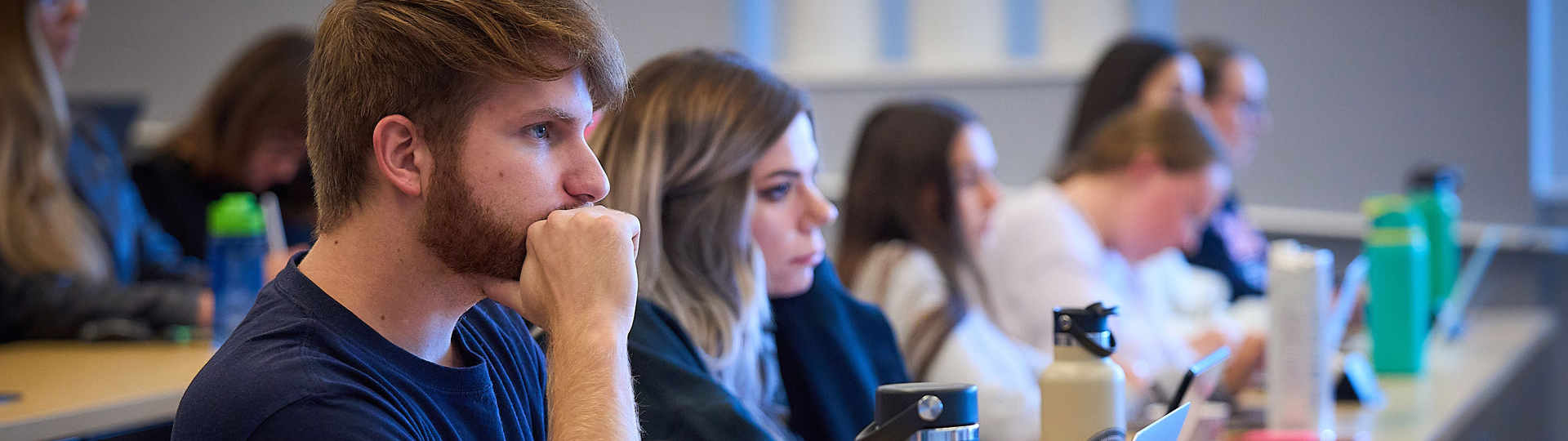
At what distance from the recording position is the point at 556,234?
35.3 inches

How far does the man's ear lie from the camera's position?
0.86 metres

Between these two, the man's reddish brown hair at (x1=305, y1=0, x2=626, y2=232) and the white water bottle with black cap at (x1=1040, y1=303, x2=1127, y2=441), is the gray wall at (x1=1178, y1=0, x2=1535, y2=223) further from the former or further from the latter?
the man's reddish brown hair at (x1=305, y1=0, x2=626, y2=232)

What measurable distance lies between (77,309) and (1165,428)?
1680mm

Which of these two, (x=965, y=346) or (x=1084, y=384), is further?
(x=965, y=346)

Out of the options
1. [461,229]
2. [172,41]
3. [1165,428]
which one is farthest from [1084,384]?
[172,41]

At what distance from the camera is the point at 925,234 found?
2025mm

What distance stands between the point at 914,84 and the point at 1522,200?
Result: 5.73ft

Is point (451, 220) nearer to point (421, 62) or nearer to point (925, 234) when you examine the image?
point (421, 62)

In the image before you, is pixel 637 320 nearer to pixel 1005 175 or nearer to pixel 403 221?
pixel 403 221

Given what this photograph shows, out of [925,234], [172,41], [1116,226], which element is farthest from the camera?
[172,41]

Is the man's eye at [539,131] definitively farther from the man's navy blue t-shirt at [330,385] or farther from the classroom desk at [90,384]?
the classroom desk at [90,384]

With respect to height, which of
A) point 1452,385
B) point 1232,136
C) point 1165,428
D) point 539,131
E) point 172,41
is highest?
point 172,41

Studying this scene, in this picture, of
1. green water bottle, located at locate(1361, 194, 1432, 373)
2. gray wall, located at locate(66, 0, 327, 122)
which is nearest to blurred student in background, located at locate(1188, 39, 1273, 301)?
green water bottle, located at locate(1361, 194, 1432, 373)

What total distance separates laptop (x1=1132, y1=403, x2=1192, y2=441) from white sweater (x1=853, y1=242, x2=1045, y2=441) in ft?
2.19
